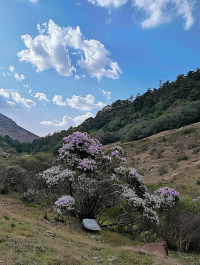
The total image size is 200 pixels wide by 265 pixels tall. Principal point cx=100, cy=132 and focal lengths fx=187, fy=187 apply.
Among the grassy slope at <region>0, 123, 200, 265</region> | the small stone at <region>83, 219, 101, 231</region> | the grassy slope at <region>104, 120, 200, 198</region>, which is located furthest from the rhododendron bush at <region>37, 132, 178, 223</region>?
the grassy slope at <region>104, 120, 200, 198</region>

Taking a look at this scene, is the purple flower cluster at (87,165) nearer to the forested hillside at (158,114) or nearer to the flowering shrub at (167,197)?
the flowering shrub at (167,197)

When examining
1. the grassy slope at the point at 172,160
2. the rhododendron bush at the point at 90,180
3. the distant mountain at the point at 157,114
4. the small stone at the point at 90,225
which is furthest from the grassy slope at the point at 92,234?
the distant mountain at the point at 157,114

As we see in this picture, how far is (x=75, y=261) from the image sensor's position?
4.21 m

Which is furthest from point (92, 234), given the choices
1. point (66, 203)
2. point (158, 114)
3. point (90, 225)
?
point (158, 114)

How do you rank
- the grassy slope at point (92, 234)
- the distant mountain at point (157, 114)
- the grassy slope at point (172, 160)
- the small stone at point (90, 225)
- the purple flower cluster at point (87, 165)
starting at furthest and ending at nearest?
1. the distant mountain at point (157, 114)
2. the grassy slope at point (172, 160)
3. the purple flower cluster at point (87, 165)
4. the small stone at point (90, 225)
5. the grassy slope at point (92, 234)

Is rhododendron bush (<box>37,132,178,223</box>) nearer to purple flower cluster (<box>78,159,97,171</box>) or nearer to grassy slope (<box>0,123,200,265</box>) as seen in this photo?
purple flower cluster (<box>78,159,97,171</box>)

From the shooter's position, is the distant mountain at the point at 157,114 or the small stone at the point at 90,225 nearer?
the small stone at the point at 90,225

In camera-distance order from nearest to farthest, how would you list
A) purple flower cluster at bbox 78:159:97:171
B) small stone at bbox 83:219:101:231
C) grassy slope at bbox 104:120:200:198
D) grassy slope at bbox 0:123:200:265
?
grassy slope at bbox 0:123:200:265
small stone at bbox 83:219:101:231
purple flower cluster at bbox 78:159:97:171
grassy slope at bbox 104:120:200:198

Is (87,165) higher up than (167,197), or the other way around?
(87,165)

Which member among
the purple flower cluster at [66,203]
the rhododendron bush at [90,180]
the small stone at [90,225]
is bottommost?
the small stone at [90,225]

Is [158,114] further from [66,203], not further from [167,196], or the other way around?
[66,203]

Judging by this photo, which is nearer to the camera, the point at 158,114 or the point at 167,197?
the point at 167,197

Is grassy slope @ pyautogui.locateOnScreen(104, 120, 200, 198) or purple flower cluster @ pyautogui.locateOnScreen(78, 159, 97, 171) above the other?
grassy slope @ pyautogui.locateOnScreen(104, 120, 200, 198)

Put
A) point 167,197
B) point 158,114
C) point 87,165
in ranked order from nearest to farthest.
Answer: point 87,165 < point 167,197 < point 158,114
